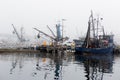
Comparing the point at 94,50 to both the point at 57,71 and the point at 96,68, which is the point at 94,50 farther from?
the point at 57,71

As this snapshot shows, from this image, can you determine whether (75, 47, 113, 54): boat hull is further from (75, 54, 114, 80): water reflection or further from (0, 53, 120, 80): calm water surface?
(0, 53, 120, 80): calm water surface

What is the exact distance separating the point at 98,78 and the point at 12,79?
873 cm

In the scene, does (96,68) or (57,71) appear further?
(96,68)

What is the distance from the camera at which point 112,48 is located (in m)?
90.8

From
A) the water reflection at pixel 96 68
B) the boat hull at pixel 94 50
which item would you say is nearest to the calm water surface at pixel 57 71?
the water reflection at pixel 96 68

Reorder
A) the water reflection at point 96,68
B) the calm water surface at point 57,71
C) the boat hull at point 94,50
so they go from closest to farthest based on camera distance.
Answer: the calm water surface at point 57,71
the water reflection at point 96,68
the boat hull at point 94,50

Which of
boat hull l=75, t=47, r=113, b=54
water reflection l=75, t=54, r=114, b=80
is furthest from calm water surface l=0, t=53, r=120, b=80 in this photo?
boat hull l=75, t=47, r=113, b=54

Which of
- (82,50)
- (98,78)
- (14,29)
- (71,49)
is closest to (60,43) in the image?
(71,49)

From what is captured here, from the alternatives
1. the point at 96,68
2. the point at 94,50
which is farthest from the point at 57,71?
the point at 94,50

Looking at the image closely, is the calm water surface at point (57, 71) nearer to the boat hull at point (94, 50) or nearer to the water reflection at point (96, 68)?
the water reflection at point (96, 68)

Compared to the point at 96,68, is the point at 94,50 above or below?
above

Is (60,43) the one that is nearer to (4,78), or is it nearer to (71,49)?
(71,49)

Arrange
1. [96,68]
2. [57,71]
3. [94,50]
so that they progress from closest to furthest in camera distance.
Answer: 1. [57,71]
2. [96,68]
3. [94,50]

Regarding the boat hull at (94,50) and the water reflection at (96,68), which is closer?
the water reflection at (96,68)
